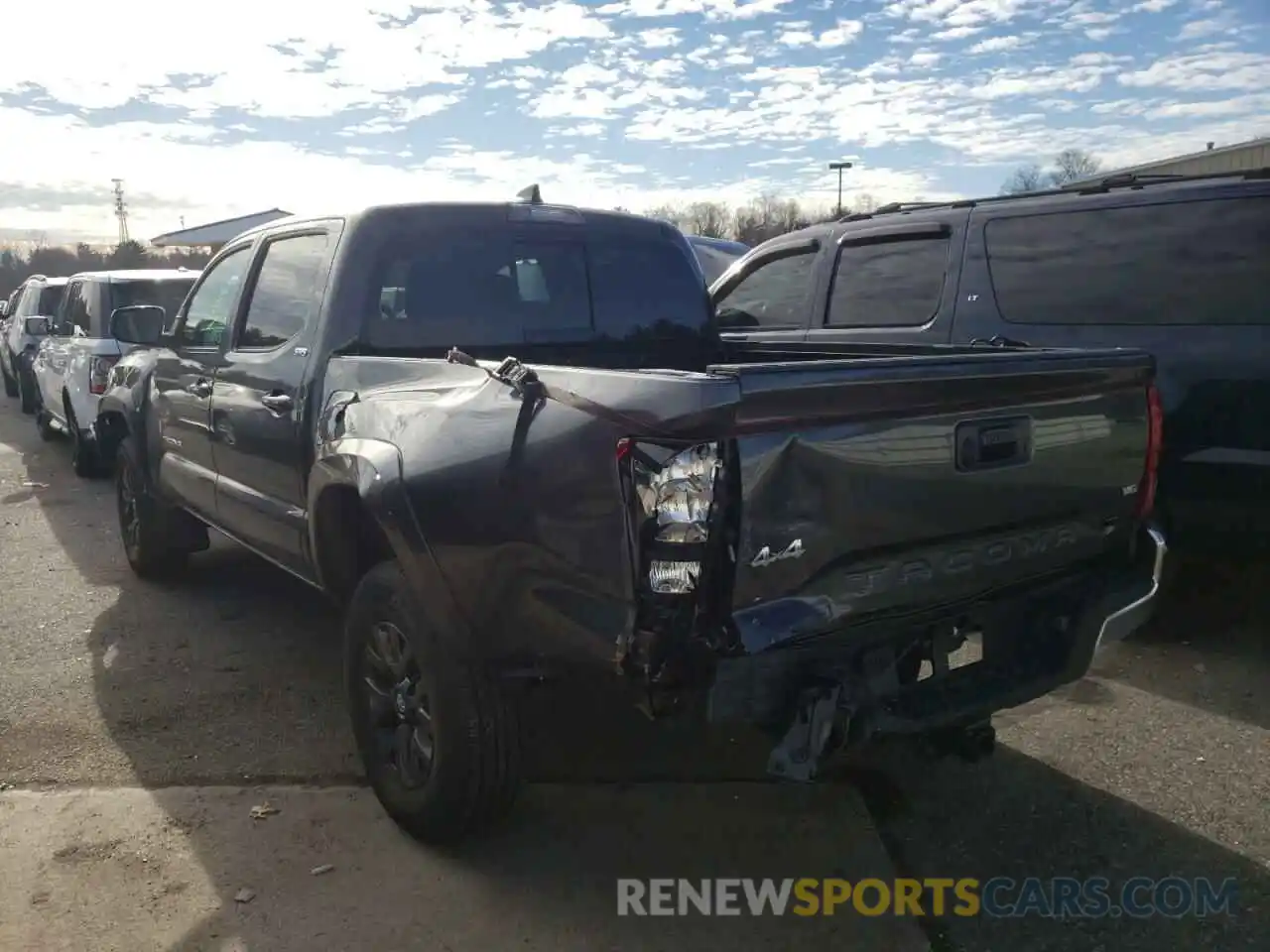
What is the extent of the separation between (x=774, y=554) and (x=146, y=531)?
187 inches

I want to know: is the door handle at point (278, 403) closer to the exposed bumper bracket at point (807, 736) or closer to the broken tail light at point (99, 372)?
the exposed bumper bracket at point (807, 736)

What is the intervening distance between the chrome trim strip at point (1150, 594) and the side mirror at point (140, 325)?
470 cm

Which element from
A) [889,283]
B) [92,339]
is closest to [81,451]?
[92,339]

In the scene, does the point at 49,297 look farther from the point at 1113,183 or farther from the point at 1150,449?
the point at 1150,449

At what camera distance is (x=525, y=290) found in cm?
419

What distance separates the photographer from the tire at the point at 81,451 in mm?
9579

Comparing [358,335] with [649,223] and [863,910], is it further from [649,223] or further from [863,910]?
[863,910]

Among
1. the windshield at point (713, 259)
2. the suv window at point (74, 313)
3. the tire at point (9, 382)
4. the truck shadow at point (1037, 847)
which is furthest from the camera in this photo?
the tire at point (9, 382)

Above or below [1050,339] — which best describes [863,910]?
below

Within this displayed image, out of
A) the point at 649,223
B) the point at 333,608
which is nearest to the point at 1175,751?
the point at 649,223

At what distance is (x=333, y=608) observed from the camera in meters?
5.73

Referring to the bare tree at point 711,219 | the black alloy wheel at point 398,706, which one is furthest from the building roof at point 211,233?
the black alloy wheel at point 398,706

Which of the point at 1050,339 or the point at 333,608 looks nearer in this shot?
the point at 1050,339

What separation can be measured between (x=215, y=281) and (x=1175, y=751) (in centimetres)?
466
